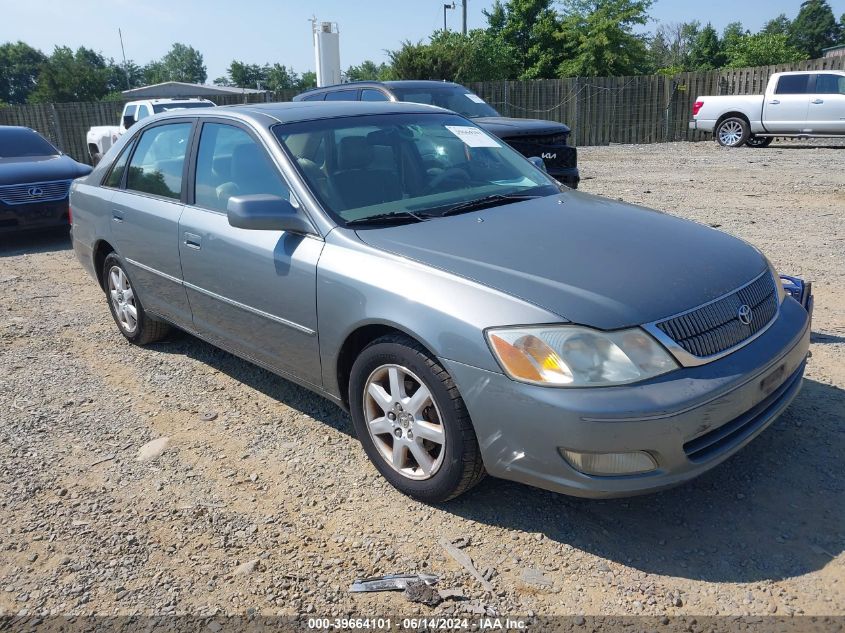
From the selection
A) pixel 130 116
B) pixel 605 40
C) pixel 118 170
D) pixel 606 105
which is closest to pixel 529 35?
pixel 605 40

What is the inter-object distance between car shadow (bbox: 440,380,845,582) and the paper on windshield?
2.09 m

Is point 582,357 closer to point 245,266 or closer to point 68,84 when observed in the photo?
point 245,266

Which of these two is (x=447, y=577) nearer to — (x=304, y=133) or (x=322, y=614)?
(x=322, y=614)

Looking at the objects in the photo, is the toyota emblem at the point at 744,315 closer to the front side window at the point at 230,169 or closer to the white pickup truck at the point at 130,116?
the front side window at the point at 230,169

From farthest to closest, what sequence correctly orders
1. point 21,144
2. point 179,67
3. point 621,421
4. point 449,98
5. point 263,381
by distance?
point 179,67 < point 21,144 < point 449,98 < point 263,381 < point 621,421

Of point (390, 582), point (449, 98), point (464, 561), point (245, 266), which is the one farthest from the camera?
point (449, 98)

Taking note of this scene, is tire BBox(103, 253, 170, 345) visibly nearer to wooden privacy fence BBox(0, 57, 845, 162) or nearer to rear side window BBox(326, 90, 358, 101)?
rear side window BBox(326, 90, 358, 101)

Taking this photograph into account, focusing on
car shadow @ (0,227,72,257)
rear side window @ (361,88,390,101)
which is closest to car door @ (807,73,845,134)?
rear side window @ (361,88,390,101)

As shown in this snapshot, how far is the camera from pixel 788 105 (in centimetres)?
1666

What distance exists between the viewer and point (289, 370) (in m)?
3.76

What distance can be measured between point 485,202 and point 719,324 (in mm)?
1419

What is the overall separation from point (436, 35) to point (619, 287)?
38745 mm

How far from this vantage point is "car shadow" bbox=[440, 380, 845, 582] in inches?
108

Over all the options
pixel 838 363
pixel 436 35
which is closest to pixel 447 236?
pixel 838 363
